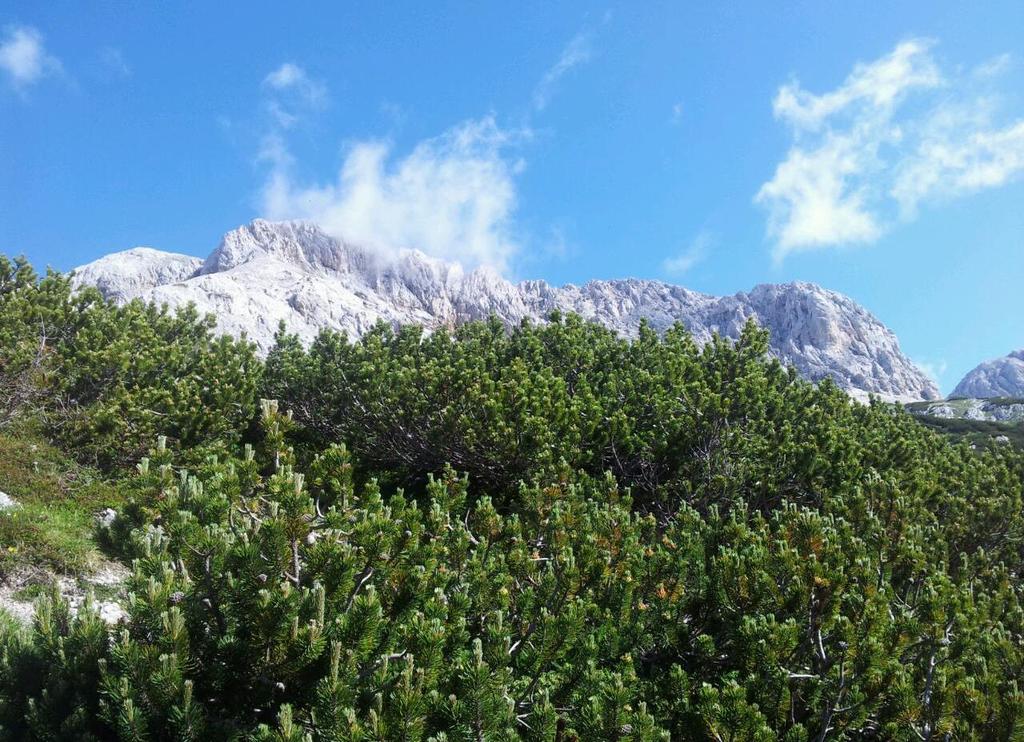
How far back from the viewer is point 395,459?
13.5m

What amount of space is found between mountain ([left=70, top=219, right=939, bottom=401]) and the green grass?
272ft

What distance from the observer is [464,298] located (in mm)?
147375

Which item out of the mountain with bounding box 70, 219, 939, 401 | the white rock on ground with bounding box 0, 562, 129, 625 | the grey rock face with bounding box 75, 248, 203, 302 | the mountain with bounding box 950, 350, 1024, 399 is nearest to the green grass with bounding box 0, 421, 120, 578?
the white rock on ground with bounding box 0, 562, 129, 625

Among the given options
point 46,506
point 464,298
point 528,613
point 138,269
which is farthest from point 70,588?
point 464,298

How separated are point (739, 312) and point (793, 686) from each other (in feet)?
509

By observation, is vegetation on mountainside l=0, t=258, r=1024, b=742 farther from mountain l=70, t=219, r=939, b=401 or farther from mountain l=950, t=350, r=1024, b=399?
mountain l=950, t=350, r=1024, b=399

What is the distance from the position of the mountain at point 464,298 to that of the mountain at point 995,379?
9457 millimetres

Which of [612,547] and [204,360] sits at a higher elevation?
[204,360]

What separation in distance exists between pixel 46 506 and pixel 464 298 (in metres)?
138

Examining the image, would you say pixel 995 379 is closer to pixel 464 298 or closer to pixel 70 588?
pixel 464 298

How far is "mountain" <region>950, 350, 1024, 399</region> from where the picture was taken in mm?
149750

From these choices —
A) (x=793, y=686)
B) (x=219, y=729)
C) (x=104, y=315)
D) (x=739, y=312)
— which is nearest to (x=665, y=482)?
(x=793, y=686)

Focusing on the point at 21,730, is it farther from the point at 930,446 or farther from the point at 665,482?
the point at 930,446

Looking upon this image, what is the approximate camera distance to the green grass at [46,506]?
905 cm
